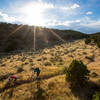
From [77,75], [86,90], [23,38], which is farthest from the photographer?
[23,38]

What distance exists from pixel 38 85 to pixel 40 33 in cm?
6182

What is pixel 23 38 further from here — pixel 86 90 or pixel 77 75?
pixel 86 90

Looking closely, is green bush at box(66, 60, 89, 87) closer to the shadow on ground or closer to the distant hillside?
the shadow on ground

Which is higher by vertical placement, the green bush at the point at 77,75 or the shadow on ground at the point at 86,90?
the green bush at the point at 77,75

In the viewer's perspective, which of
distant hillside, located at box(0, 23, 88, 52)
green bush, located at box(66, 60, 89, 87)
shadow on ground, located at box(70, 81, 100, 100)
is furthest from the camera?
distant hillside, located at box(0, 23, 88, 52)

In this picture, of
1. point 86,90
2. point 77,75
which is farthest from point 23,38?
point 86,90

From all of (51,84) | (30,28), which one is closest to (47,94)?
(51,84)

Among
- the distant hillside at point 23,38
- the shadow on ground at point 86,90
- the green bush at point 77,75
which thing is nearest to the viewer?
the shadow on ground at point 86,90

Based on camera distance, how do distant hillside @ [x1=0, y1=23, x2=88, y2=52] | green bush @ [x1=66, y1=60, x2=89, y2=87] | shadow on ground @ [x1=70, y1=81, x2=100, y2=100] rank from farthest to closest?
distant hillside @ [x1=0, y1=23, x2=88, y2=52] → green bush @ [x1=66, y1=60, x2=89, y2=87] → shadow on ground @ [x1=70, y1=81, x2=100, y2=100]

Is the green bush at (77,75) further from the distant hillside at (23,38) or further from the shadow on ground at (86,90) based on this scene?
the distant hillside at (23,38)

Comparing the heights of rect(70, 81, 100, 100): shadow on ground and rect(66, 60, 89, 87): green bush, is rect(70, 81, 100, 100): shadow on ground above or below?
below

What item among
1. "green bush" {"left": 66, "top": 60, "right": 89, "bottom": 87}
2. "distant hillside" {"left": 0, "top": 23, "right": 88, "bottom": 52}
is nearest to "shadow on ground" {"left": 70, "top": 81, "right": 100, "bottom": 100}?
"green bush" {"left": 66, "top": 60, "right": 89, "bottom": 87}

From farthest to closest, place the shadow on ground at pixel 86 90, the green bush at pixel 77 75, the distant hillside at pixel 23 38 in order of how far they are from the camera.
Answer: the distant hillside at pixel 23 38
the green bush at pixel 77 75
the shadow on ground at pixel 86 90

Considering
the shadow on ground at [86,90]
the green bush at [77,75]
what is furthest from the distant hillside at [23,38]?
the shadow on ground at [86,90]
